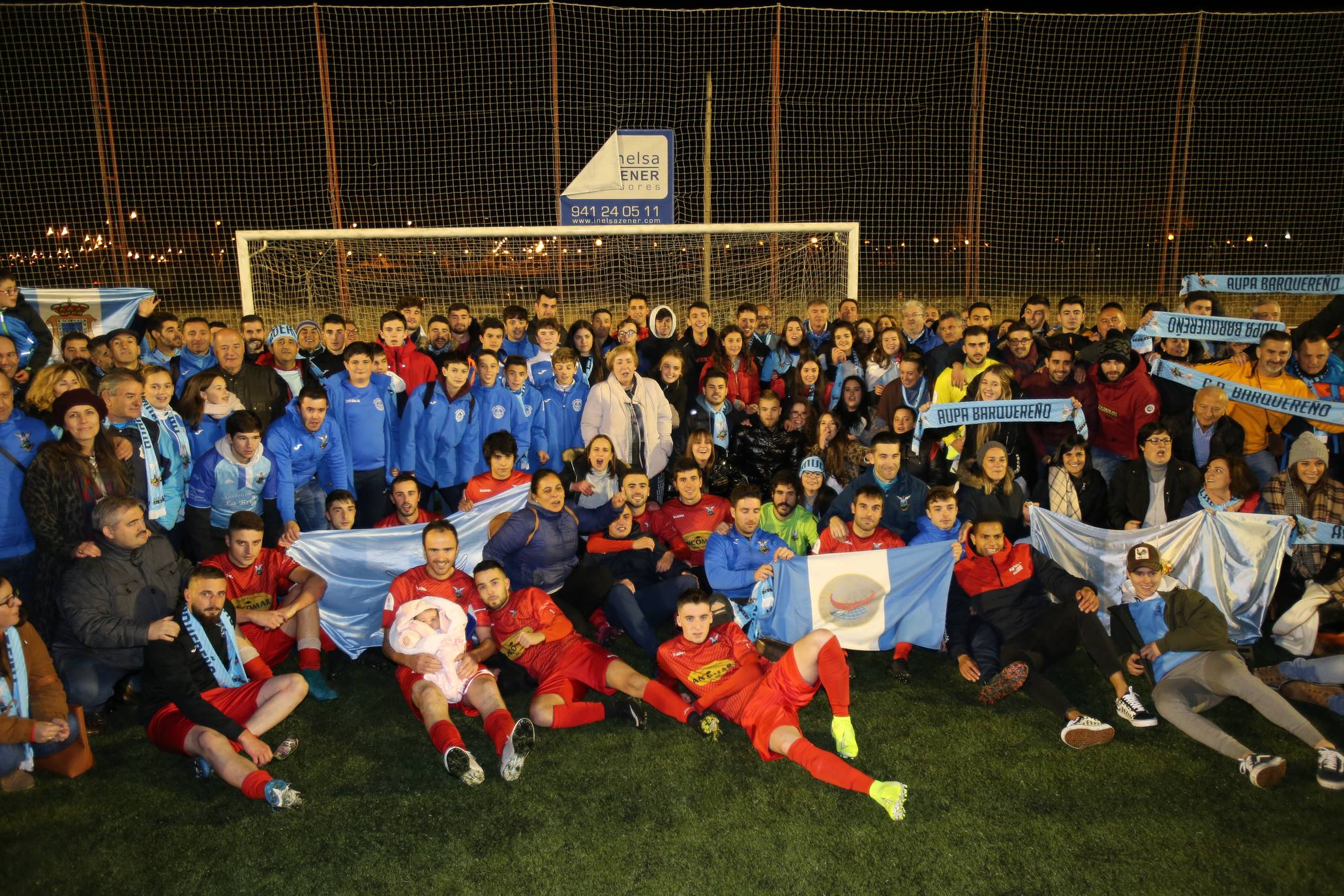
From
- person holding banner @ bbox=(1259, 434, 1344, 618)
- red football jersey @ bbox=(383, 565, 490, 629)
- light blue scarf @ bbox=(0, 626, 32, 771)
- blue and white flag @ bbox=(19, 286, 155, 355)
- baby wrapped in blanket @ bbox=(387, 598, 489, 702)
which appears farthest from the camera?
blue and white flag @ bbox=(19, 286, 155, 355)

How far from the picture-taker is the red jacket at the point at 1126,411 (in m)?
6.89

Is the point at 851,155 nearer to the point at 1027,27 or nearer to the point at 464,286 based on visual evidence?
the point at 1027,27

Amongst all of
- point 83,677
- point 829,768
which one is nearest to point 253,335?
point 83,677

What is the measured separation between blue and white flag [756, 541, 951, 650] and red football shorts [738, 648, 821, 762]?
34.1 inches

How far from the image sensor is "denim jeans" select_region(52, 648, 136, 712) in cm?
507

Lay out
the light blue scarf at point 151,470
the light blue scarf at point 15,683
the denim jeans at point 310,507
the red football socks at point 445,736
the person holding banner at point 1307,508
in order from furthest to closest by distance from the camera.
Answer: the denim jeans at point 310,507 → the person holding banner at point 1307,508 → the light blue scarf at point 151,470 → the red football socks at point 445,736 → the light blue scarf at point 15,683

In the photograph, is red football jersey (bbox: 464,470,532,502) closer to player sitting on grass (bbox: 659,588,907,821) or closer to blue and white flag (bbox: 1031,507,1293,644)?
player sitting on grass (bbox: 659,588,907,821)

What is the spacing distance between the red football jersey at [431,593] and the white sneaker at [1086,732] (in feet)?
11.2

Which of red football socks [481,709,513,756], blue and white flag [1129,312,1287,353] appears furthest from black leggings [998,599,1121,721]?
red football socks [481,709,513,756]

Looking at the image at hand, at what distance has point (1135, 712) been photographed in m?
5.12

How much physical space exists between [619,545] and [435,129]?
8.57 metres

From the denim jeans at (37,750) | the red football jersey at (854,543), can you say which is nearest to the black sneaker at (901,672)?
the red football jersey at (854,543)

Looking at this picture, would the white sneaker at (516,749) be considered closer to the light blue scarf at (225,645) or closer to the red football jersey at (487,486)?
the light blue scarf at (225,645)

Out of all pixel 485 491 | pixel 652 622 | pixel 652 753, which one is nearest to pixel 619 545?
pixel 652 622
